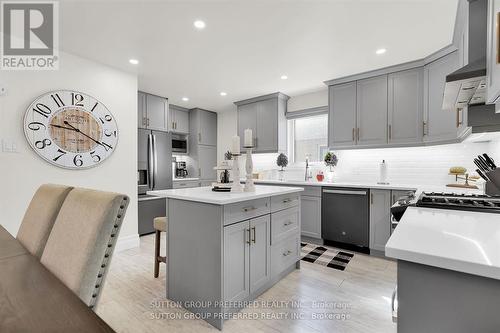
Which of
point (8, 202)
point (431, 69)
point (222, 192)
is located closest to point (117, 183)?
point (8, 202)

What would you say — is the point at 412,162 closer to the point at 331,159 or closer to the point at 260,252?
the point at 331,159

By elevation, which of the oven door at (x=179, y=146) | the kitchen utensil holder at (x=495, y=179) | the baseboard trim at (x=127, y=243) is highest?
the oven door at (x=179, y=146)

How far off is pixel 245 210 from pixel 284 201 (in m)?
0.64

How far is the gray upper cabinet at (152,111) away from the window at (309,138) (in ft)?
7.87

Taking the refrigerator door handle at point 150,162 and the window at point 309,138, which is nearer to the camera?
the refrigerator door handle at point 150,162

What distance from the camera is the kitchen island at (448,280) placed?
1.80 ft

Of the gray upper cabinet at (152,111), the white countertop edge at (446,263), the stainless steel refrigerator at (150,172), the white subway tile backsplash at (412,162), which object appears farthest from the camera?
the gray upper cabinet at (152,111)

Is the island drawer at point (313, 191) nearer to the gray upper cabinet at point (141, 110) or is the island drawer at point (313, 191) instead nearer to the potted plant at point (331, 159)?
the potted plant at point (331, 159)

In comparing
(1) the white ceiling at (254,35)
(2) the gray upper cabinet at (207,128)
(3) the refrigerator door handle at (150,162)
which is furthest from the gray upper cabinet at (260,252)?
(2) the gray upper cabinet at (207,128)

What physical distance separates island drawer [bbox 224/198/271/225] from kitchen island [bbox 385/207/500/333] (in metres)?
1.13

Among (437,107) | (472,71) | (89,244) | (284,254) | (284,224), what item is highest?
(437,107)

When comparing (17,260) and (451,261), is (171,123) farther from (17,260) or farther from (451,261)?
(451,261)

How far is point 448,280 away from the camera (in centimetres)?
60

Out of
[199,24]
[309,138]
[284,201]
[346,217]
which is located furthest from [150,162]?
[346,217]
